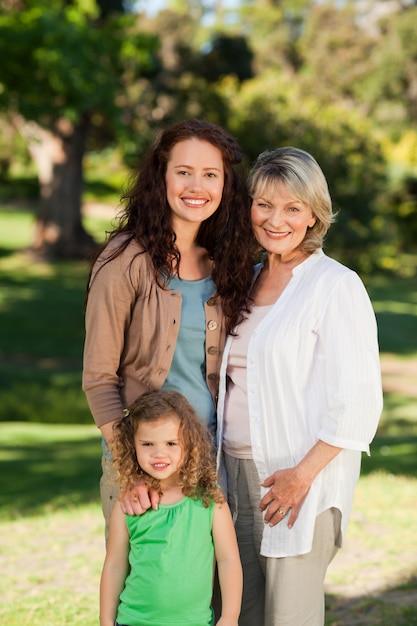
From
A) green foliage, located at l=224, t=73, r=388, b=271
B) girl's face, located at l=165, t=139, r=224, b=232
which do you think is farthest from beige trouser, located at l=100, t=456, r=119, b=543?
green foliage, located at l=224, t=73, r=388, b=271

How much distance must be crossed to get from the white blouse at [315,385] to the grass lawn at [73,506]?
6.49 feet

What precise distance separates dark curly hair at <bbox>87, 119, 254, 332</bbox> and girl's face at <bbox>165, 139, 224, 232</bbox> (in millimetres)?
33

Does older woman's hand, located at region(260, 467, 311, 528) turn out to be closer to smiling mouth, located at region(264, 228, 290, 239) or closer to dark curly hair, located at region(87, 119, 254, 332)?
dark curly hair, located at region(87, 119, 254, 332)

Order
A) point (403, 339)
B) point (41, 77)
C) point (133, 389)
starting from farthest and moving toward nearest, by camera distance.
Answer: point (403, 339) < point (41, 77) < point (133, 389)

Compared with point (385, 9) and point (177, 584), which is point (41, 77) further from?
point (385, 9)

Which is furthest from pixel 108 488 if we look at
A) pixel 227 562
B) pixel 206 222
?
pixel 206 222

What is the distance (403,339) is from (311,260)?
2113 cm

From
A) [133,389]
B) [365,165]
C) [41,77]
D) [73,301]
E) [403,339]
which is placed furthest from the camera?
[73,301]

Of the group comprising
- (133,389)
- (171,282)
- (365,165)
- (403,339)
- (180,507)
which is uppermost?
(365,165)

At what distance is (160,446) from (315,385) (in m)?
0.55

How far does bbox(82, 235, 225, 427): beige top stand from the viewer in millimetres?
3193

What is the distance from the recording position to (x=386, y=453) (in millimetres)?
10312

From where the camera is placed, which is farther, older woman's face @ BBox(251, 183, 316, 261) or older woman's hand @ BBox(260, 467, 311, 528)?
older woman's face @ BBox(251, 183, 316, 261)

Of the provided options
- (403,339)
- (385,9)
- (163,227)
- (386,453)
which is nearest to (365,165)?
(403,339)
